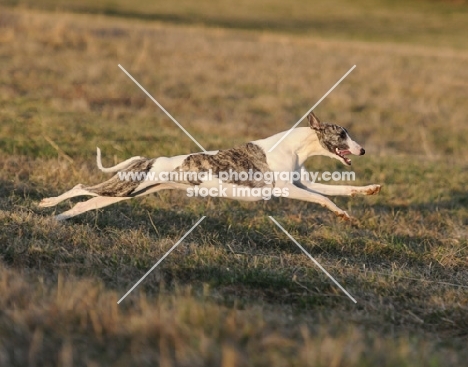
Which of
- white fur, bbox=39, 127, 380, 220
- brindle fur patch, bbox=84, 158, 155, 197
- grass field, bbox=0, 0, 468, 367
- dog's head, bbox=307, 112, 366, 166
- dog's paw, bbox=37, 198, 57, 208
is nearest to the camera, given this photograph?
grass field, bbox=0, 0, 468, 367

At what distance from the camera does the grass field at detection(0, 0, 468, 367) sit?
516 cm

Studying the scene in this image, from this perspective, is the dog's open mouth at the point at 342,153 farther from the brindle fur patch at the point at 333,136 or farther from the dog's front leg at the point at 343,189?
the dog's front leg at the point at 343,189

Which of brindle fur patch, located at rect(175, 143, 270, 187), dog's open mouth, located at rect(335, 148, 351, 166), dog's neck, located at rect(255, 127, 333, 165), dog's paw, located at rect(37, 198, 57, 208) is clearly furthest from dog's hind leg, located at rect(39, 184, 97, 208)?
dog's open mouth, located at rect(335, 148, 351, 166)

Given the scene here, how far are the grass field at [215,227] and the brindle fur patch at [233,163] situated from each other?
0.75 m

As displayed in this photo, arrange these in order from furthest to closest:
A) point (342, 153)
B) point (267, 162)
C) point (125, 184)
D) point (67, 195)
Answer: point (67, 195)
point (125, 184)
point (342, 153)
point (267, 162)

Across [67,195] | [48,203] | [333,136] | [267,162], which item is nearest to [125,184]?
[67,195]

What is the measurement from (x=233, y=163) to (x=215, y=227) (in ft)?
3.86

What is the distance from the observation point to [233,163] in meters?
8.11

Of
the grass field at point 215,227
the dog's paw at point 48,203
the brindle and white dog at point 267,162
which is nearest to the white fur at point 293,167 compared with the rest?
the brindle and white dog at point 267,162

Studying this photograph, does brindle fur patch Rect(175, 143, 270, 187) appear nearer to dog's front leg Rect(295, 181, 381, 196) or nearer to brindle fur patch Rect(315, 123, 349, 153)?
dog's front leg Rect(295, 181, 381, 196)

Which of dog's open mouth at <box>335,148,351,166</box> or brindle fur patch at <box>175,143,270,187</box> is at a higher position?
dog's open mouth at <box>335,148,351,166</box>

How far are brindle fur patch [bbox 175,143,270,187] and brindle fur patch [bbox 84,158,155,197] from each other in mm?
369

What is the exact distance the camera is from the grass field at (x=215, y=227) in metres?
5.16

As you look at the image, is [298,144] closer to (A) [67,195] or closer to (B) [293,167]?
(B) [293,167]
